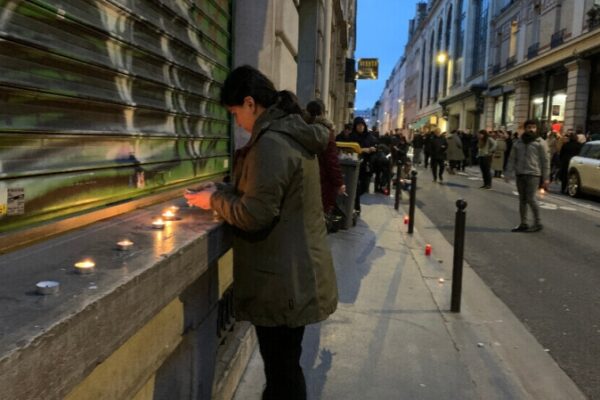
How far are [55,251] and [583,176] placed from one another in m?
17.1

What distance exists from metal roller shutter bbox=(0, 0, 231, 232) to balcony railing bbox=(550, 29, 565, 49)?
2859cm

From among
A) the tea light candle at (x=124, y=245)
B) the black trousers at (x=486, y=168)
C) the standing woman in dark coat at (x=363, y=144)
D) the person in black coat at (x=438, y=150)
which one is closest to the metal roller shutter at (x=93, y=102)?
the tea light candle at (x=124, y=245)

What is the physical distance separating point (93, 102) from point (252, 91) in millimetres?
683

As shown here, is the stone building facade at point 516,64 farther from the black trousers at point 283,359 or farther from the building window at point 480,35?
the black trousers at point 283,359

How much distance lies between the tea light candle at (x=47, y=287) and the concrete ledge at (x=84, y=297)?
19 mm

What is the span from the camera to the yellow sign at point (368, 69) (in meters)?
37.8

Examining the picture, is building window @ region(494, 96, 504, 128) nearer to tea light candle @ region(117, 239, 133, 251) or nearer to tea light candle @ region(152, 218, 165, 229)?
tea light candle @ region(152, 218, 165, 229)

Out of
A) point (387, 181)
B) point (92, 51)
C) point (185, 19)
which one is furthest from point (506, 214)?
point (92, 51)

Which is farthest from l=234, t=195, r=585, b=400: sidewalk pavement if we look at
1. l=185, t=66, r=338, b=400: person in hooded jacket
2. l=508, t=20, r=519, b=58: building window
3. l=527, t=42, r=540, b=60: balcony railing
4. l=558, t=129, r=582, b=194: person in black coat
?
l=508, t=20, r=519, b=58: building window

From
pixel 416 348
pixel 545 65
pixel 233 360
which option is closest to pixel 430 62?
pixel 545 65

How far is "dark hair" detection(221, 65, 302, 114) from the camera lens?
2488 millimetres

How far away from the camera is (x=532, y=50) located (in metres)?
33.1

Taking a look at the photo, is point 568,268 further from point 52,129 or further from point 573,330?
point 52,129

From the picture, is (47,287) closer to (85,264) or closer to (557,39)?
(85,264)
